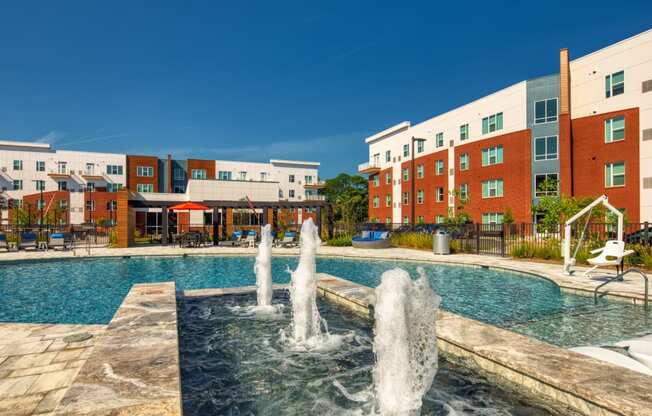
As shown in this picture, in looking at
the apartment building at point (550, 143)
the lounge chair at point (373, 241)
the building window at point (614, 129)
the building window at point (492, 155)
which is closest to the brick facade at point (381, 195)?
the apartment building at point (550, 143)

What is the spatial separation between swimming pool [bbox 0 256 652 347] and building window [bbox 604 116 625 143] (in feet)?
57.1

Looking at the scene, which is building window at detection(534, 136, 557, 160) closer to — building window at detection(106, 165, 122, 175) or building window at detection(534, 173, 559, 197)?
building window at detection(534, 173, 559, 197)

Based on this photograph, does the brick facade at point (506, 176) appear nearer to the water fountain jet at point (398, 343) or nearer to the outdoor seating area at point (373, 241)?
the outdoor seating area at point (373, 241)

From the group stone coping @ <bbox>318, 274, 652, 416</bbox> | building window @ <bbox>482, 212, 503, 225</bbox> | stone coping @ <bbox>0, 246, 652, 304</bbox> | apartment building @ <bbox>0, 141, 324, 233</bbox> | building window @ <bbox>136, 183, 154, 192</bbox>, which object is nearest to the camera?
stone coping @ <bbox>318, 274, 652, 416</bbox>

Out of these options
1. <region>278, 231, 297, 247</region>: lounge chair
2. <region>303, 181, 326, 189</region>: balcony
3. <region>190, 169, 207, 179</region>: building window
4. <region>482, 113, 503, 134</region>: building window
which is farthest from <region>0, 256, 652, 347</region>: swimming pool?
<region>303, 181, 326, 189</region>: balcony

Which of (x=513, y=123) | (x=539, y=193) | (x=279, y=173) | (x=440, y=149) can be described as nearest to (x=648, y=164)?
(x=539, y=193)

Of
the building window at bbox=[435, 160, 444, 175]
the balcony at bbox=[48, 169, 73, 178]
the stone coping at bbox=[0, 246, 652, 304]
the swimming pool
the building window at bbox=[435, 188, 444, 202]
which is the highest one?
the balcony at bbox=[48, 169, 73, 178]

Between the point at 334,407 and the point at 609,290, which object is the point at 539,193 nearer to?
the point at 609,290

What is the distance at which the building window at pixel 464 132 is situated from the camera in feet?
110

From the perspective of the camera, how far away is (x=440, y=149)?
3675 centimetres

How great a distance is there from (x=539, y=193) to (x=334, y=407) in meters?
28.6

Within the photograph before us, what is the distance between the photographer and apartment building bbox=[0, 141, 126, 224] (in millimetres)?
46938

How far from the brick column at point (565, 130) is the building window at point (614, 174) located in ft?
7.25

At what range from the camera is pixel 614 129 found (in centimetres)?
2330
